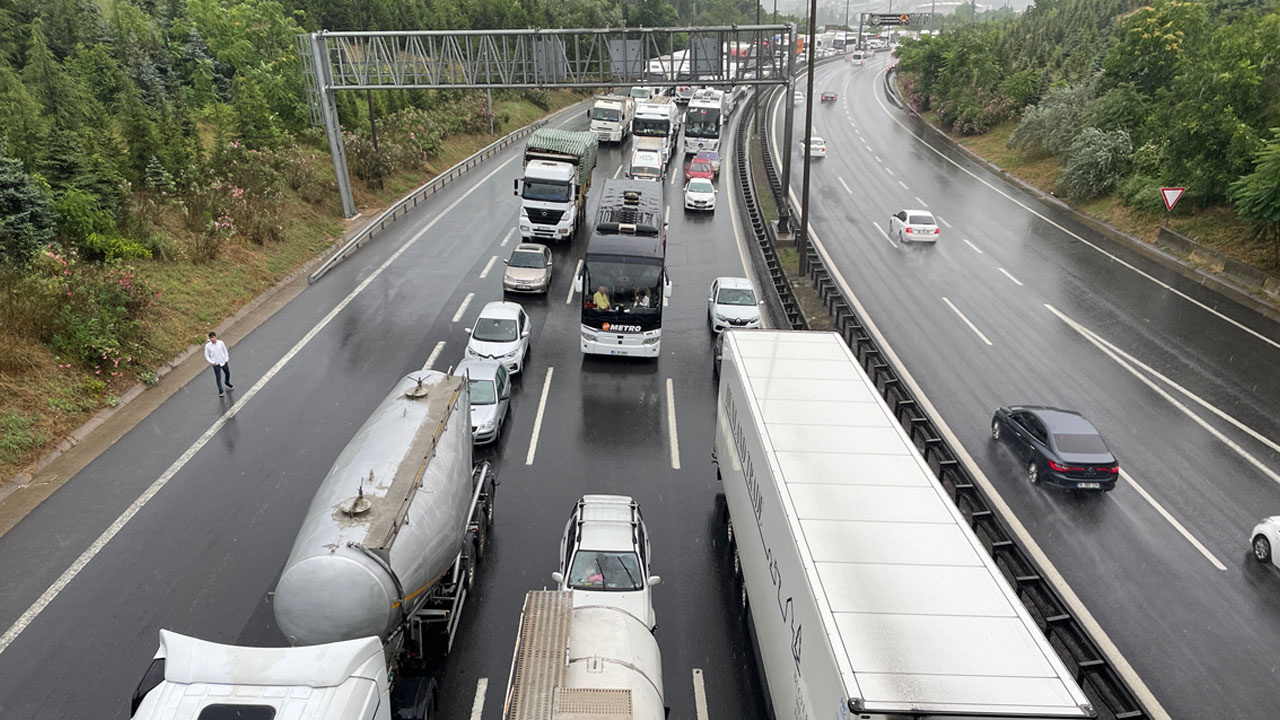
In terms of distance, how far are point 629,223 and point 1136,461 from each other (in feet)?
51.2

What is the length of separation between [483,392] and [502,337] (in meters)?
3.50

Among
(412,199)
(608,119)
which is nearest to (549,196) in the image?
(412,199)

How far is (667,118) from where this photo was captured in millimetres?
51188

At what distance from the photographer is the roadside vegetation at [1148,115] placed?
97.3 feet

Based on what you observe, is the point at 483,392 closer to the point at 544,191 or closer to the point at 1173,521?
the point at 1173,521

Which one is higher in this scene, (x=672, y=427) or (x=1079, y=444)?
(x=1079, y=444)

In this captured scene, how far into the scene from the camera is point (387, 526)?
34.3ft

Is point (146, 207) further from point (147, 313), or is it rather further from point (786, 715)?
point (786, 715)

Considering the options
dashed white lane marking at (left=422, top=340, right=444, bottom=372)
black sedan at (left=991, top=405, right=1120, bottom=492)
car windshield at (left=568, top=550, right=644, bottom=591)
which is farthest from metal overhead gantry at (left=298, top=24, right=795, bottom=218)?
car windshield at (left=568, top=550, right=644, bottom=591)

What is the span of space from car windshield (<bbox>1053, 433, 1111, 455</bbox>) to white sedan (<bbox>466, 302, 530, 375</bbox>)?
13.7 metres

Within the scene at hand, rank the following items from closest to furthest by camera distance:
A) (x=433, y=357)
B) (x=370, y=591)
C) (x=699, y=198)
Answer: (x=370, y=591) → (x=433, y=357) → (x=699, y=198)

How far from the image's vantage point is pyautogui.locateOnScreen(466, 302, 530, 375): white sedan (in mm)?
21625

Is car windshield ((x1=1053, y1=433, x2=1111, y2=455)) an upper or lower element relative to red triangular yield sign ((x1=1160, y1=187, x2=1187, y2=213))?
lower

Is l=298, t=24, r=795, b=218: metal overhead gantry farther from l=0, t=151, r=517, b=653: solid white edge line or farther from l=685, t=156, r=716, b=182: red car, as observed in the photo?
l=685, t=156, r=716, b=182: red car
